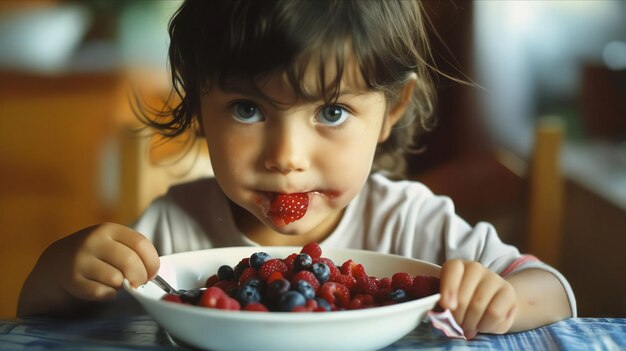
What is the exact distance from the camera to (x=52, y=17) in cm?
328

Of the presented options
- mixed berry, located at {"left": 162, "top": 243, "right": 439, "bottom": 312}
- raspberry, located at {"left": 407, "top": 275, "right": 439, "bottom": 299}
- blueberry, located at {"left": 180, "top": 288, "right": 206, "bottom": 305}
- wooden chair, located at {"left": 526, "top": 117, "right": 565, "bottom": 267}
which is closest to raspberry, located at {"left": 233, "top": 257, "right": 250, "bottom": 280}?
mixed berry, located at {"left": 162, "top": 243, "right": 439, "bottom": 312}

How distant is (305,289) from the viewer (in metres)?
0.73

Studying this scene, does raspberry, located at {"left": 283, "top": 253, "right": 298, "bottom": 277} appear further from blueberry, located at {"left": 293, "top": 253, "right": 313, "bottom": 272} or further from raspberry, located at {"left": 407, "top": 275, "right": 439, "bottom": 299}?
raspberry, located at {"left": 407, "top": 275, "right": 439, "bottom": 299}

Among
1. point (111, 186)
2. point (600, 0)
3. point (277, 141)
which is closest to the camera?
point (277, 141)

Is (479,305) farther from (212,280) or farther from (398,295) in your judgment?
(212,280)

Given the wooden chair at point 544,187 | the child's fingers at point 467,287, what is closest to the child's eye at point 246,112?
the child's fingers at point 467,287

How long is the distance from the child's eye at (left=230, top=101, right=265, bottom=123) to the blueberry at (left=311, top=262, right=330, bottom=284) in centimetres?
22

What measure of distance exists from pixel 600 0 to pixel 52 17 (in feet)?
7.79

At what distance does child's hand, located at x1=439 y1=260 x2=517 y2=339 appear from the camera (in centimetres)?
76

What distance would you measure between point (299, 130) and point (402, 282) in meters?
0.23

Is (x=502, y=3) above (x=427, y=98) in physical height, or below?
above

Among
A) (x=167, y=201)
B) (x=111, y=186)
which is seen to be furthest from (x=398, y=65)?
(x=111, y=186)

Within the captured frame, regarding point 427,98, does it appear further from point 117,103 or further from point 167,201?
point 117,103

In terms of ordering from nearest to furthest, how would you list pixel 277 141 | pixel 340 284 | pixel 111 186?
pixel 340 284
pixel 277 141
pixel 111 186
